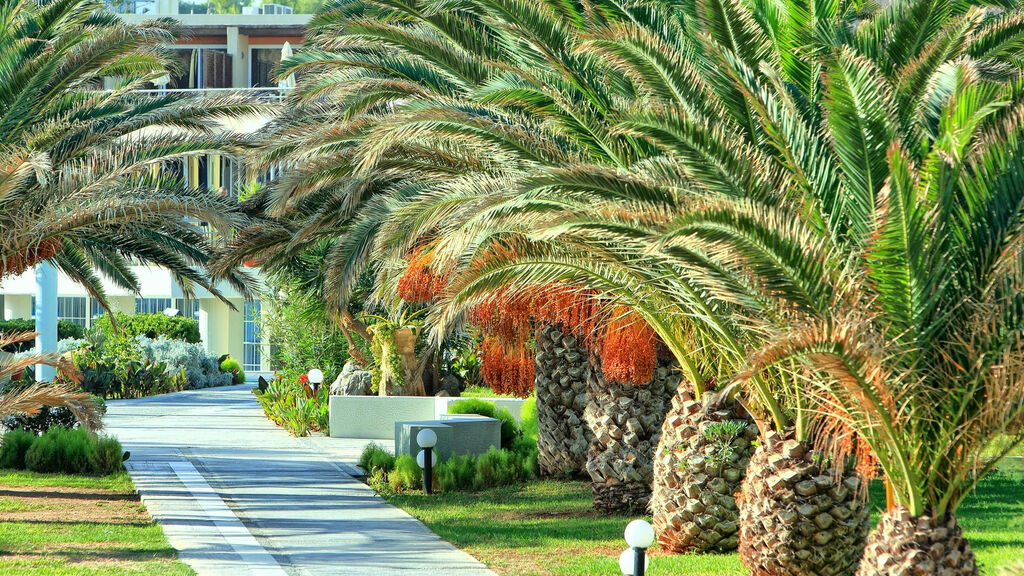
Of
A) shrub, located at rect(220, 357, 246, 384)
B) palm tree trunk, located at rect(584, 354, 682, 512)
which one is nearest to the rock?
palm tree trunk, located at rect(584, 354, 682, 512)

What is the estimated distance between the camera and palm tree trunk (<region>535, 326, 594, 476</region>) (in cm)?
1344

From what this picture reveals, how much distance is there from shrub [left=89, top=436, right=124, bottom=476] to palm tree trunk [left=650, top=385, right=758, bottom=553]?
28.4 feet

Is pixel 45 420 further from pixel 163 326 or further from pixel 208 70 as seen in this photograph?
pixel 208 70

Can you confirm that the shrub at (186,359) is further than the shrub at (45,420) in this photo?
Yes

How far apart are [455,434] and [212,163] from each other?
24.6m

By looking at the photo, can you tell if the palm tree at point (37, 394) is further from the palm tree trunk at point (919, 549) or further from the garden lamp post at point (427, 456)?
the palm tree trunk at point (919, 549)

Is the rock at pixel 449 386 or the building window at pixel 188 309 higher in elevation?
the building window at pixel 188 309

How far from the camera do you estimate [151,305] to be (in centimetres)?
4062

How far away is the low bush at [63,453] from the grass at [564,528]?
14.9ft

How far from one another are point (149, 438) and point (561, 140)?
12538mm

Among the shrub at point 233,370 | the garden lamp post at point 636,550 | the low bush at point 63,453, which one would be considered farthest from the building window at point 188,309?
the garden lamp post at point 636,550

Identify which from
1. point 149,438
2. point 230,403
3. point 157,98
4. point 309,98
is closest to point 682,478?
point 309,98

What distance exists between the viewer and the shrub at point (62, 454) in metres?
14.7

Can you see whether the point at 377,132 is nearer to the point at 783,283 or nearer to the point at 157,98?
the point at 783,283
